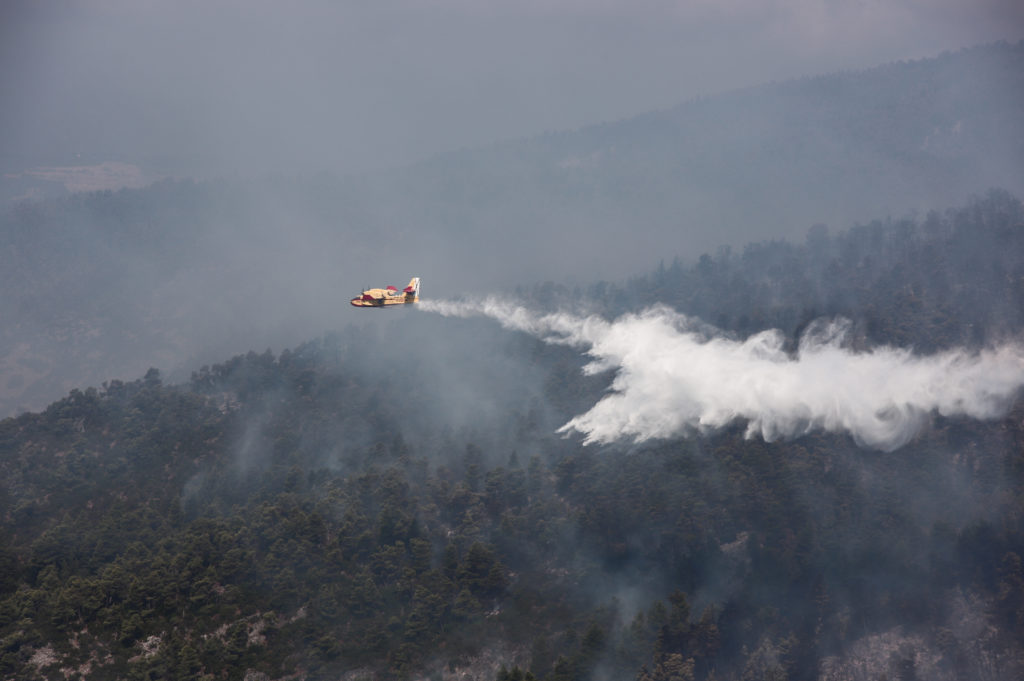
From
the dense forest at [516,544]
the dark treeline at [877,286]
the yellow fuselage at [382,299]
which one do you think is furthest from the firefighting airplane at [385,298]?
the dark treeline at [877,286]

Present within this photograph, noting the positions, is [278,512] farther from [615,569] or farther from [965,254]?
[965,254]

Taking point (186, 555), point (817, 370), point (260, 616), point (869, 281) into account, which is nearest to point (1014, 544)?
point (817, 370)

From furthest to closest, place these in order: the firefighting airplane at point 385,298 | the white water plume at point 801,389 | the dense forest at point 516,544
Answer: the white water plume at point 801,389 < the firefighting airplane at point 385,298 < the dense forest at point 516,544

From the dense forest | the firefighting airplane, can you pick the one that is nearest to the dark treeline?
the dense forest

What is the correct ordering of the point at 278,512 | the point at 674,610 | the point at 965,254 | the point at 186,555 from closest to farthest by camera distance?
the point at 674,610
the point at 186,555
the point at 278,512
the point at 965,254

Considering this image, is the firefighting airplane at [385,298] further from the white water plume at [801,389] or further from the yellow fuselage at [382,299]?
the white water plume at [801,389]

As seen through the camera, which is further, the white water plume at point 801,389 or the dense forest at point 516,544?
the white water plume at point 801,389

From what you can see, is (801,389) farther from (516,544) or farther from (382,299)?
(382,299)
